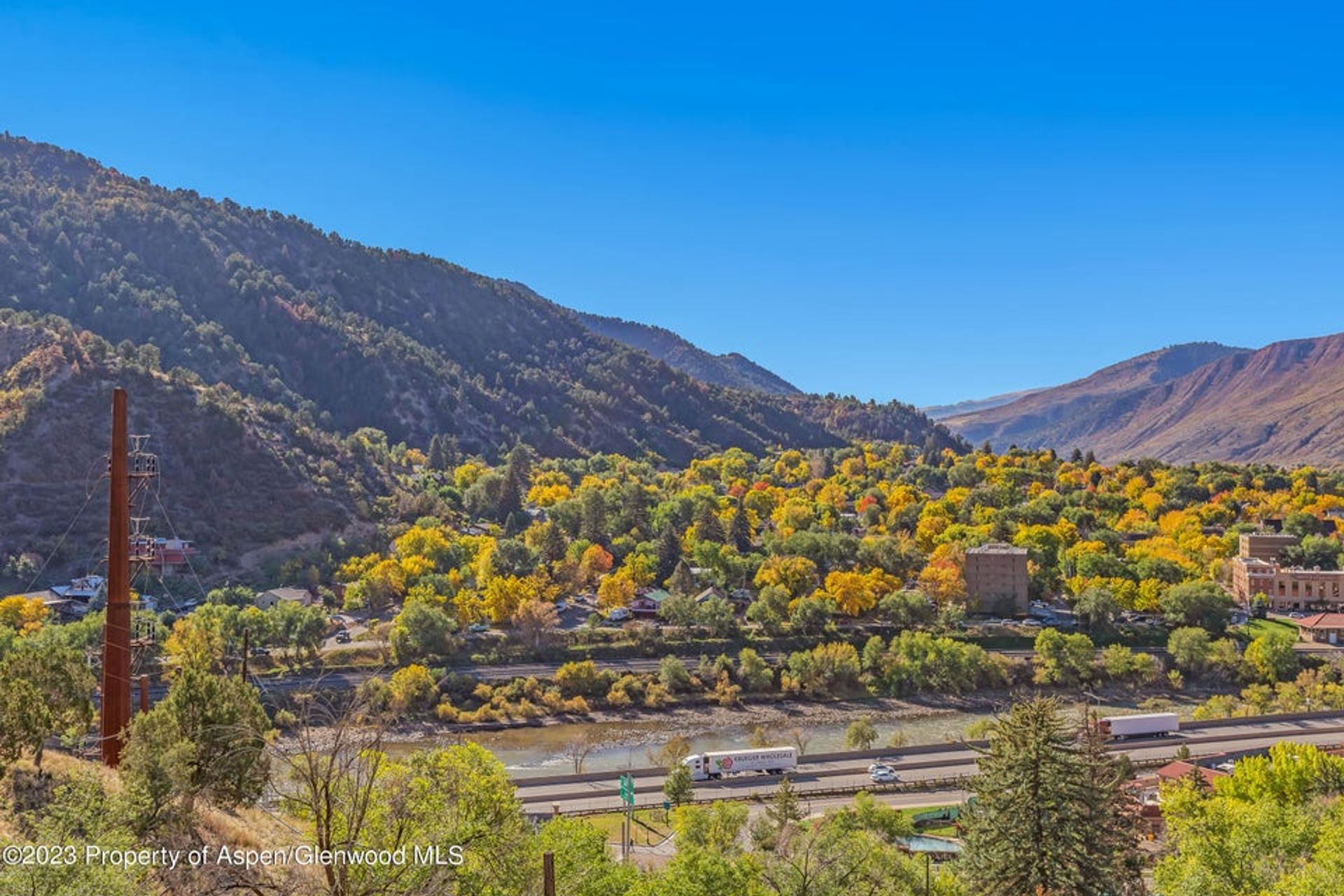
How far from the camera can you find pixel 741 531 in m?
85.6

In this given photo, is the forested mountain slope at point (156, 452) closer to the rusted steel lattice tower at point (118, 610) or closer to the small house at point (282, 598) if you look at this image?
the small house at point (282, 598)

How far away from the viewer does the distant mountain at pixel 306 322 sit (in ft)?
435

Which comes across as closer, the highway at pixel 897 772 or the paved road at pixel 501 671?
the highway at pixel 897 772

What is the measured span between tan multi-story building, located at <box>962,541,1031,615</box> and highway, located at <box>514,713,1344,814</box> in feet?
75.2

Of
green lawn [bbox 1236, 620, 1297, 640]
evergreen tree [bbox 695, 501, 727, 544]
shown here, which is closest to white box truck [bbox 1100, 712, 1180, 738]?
green lawn [bbox 1236, 620, 1297, 640]

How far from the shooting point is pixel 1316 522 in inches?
3514

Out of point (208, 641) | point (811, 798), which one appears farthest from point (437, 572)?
point (811, 798)

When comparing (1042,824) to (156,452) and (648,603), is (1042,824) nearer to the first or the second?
(648,603)

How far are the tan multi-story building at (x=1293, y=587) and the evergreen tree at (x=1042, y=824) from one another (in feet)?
210

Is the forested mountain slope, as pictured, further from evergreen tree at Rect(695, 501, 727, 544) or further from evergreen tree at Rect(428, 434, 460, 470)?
evergreen tree at Rect(695, 501, 727, 544)

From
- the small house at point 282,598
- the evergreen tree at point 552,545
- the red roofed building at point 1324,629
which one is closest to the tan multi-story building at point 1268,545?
the red roofed building at point 1324,629

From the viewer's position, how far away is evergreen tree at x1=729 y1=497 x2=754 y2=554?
84.3 meters

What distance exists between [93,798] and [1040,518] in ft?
303

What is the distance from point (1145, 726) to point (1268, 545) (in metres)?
45.0
